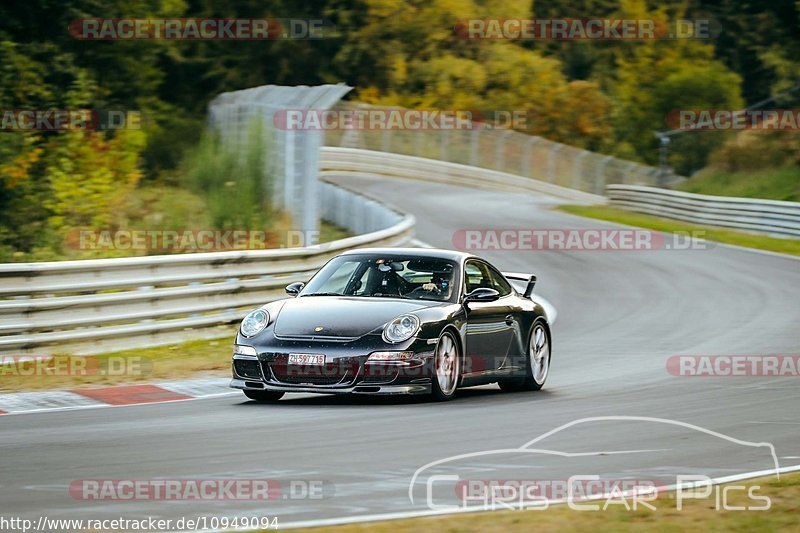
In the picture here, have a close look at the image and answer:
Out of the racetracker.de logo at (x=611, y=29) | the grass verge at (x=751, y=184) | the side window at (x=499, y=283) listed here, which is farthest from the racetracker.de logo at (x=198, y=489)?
the racetracker.de logo at (x=611, y=29)

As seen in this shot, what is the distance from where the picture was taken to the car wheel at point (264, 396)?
11148 millimetres

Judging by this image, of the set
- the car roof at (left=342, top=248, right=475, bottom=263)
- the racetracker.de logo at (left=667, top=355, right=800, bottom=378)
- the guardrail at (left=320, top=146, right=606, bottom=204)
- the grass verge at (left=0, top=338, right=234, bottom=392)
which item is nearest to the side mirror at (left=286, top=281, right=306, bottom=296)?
the car roof at (left=342, top=248, right=475, bottom=263)

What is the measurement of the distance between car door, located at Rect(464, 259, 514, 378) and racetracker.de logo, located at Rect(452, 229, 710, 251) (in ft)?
54.5

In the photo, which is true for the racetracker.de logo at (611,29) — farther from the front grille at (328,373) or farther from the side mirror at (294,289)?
the front grille at (328,373)

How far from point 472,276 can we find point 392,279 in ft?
2.87

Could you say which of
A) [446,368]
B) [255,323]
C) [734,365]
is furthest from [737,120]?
[255,323]

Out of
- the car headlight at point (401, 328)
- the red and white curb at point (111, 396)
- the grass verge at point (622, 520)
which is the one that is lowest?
the red and white curb at point (111, 396)

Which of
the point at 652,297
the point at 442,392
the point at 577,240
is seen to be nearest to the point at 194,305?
the point at 442,392

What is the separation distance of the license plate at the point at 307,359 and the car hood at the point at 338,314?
20 centimetres

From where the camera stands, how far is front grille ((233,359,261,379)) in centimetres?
1087

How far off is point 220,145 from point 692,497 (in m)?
18.1

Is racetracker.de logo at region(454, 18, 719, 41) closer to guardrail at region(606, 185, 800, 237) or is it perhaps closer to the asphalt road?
guardrail at region(606, 185, 800, 237)

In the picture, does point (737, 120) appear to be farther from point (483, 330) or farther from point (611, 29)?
point (483, 330)

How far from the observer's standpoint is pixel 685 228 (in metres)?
35.2
